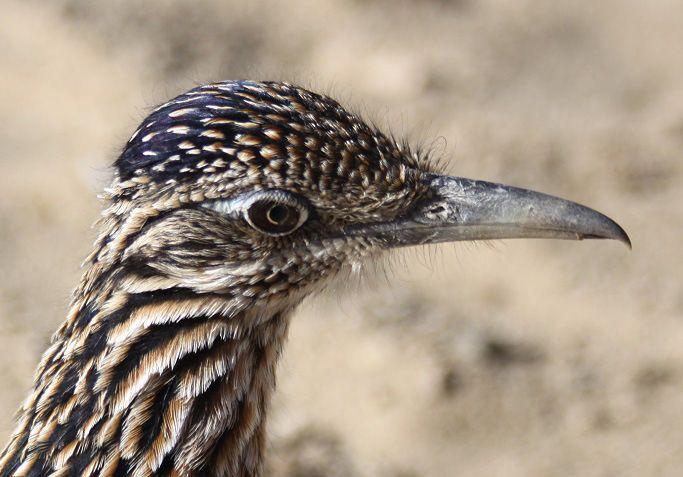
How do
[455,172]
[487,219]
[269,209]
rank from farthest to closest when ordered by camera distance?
[455,172], [487,219], [269,209]

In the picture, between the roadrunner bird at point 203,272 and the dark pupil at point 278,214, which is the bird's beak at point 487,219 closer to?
the roadrunner bird at point 203,272

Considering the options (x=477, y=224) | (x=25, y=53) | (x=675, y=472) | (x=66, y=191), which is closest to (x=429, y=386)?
(x=675, y=472)

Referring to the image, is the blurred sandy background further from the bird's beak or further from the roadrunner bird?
the bird's beak

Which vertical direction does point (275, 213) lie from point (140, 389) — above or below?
above

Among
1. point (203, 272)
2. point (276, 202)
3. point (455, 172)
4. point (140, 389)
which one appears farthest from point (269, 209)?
point (455, 172)

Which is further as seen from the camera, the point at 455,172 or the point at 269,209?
the point at 455,172

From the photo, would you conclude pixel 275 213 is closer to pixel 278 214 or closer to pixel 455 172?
pixel 278 214

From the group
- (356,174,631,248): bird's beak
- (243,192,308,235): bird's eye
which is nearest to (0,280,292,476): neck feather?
(243,192,308,235): bird's eye
